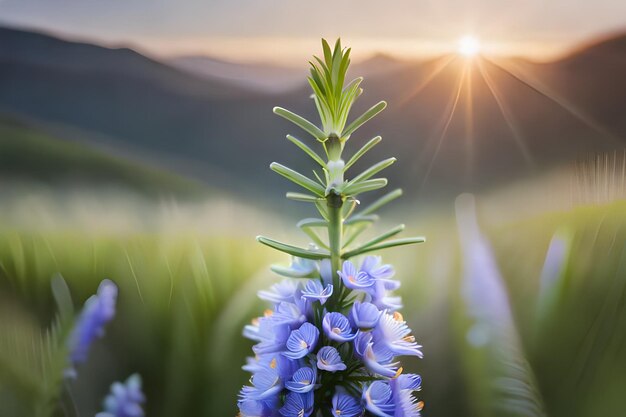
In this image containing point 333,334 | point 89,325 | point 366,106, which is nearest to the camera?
point 333,334

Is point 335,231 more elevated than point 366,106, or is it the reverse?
point 366,106

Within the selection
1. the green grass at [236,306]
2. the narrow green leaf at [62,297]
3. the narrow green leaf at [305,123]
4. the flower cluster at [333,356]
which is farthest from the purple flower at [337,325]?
the narrow green leaf at [62,297]

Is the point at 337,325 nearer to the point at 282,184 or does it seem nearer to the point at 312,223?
the point at 312,223

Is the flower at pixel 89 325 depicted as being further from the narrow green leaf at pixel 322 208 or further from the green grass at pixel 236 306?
the narrow green leaf at pixel 322 208

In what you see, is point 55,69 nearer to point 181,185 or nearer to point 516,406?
point 181,185

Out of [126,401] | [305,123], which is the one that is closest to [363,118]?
[305,123]

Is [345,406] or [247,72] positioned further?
[247,72]
